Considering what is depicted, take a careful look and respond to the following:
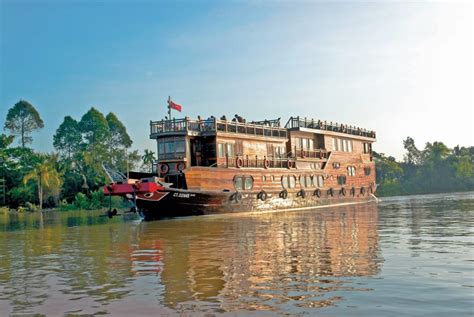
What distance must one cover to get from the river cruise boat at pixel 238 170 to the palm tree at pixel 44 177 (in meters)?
30.1

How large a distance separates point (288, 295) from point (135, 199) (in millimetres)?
17288

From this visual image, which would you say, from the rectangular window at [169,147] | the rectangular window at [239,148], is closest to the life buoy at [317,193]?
the rectangular window at [239,148]

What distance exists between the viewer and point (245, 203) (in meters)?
27.4

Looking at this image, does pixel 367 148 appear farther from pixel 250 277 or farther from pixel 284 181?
pixel 250 277

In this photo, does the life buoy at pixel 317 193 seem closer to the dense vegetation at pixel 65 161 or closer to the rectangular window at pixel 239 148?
the rectangular window at pixel 239 148

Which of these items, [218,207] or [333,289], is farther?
[218,207]

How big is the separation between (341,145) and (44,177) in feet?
105

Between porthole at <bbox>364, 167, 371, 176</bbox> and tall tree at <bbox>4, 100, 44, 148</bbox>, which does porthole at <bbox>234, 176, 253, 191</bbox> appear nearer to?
porthole at <bbox>364, 167, 371, 176</bbox>

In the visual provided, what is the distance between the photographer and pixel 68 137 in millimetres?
70750

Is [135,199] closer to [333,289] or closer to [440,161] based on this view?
[333,289]

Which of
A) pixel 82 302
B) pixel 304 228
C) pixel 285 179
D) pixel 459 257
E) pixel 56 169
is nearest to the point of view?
pixel 82 302

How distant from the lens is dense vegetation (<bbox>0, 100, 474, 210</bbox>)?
181 feet

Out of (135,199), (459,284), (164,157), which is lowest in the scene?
(459,284)

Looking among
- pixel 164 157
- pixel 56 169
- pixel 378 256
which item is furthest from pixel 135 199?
pixel 56 169
